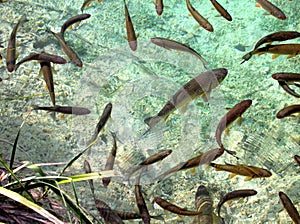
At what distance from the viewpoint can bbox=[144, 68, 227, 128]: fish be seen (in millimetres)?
3277

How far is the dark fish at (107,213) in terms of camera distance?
109 inches

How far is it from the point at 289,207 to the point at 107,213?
1.23 metres

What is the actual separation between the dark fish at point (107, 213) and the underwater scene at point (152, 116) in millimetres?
13

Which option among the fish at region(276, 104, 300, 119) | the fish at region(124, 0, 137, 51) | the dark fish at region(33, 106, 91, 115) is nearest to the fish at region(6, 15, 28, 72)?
the dark fish at region(33, 106, 91, 115)

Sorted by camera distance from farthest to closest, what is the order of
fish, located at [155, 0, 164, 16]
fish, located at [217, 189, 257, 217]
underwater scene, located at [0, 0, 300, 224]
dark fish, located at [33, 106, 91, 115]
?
fish, located at [155, 0, 164, 16]
dark fish, located at [33, 106, 91, 115]
underwater scene, located at [0, 0, 300, 224]
fish, located at [217, 189, 257, 217]

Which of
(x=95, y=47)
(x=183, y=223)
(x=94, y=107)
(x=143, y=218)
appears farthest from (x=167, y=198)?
(x=95, y=47)

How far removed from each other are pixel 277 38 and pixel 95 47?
1896 millimetres

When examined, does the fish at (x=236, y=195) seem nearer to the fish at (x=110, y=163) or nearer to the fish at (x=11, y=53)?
the fish at (x=110, y=163)

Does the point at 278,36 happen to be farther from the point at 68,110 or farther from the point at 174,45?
the point at 68,110

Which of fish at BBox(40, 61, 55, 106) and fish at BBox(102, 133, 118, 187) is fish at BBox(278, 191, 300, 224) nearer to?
fish at BBox(102, 133, 118, 187)

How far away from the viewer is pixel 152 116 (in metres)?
3.76

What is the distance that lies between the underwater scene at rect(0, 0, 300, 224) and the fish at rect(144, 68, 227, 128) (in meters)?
0.01

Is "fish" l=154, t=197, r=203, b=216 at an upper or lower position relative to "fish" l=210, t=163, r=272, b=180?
lower

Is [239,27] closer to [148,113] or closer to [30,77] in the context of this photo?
[148,113]
